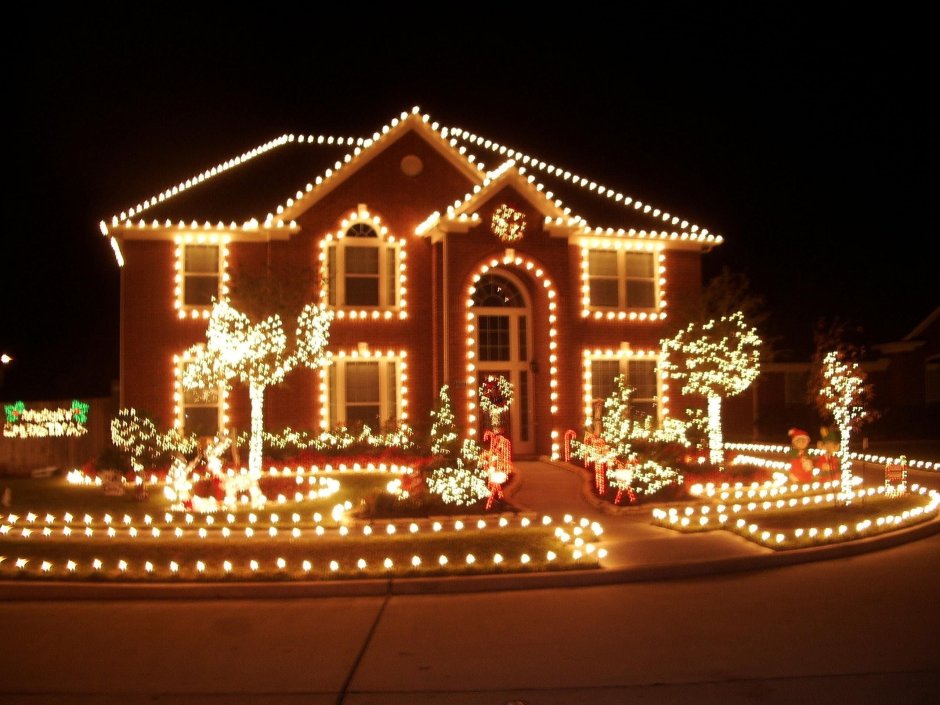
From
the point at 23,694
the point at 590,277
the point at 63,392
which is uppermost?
the point at 590,277

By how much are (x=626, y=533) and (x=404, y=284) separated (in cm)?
1017

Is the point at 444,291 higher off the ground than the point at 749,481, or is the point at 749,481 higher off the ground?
the point at 444,291

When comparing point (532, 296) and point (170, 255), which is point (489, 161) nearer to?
point (532, 296)

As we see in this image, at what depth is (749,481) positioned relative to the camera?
17.2 meters

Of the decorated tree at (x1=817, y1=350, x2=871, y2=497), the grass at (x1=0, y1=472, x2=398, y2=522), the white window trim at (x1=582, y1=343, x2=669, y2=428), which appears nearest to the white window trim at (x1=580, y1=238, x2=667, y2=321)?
the white window trim at (x1=582, y1=343, x2=669, y2=428)

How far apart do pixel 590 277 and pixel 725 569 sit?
12546 millimetres

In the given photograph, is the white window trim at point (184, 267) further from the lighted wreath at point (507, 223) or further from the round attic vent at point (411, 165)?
the lighted wreath at point (507, 223)

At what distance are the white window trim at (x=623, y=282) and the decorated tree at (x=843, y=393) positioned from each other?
8078 millimetres

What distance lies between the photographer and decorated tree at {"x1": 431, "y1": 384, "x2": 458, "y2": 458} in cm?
1541

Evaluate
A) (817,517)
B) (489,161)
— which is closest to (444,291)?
(489,161)

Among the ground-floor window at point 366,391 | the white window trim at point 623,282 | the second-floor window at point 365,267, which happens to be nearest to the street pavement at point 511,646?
the ground-floor window at point 366,391

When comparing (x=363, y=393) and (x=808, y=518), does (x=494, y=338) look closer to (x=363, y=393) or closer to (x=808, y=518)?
(x=363, y=393)

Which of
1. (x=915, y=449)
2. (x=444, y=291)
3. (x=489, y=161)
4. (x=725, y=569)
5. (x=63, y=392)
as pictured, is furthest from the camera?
(x=63, y=392)

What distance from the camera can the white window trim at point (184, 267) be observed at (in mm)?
20234
